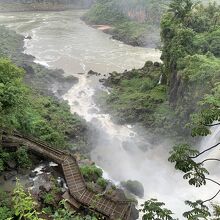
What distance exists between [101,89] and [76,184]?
20274 millimetres

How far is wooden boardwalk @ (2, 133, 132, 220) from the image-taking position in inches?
675

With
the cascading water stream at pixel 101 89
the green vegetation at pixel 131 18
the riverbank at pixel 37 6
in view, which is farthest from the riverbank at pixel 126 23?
the riverbank at pixel 37 6

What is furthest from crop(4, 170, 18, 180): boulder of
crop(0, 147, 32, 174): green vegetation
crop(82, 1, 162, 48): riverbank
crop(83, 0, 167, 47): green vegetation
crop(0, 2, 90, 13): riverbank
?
crop(0, 2, 90, 13): riverbank

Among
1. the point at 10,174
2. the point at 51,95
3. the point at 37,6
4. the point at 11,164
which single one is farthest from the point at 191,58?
the point at 37,6

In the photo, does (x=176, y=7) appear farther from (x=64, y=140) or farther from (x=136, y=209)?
(x=136, y=209)

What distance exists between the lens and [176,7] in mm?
33688

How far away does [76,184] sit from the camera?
61.4ft

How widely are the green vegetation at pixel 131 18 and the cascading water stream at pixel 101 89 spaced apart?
2.40 m

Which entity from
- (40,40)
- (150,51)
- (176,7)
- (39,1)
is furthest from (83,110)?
(39,1)

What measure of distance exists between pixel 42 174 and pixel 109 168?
238 inches

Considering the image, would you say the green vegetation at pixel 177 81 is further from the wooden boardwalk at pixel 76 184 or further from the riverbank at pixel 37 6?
the riverbank at pixel 37 6

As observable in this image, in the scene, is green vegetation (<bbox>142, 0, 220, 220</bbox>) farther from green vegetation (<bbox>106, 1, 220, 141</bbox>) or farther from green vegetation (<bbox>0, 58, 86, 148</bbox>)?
green vegetation (<bbox>0, 58, 86, 148</bbox>)

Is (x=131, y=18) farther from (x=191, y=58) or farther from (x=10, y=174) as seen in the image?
(x=10, y=174)

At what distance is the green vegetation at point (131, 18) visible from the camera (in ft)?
187
